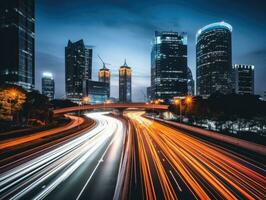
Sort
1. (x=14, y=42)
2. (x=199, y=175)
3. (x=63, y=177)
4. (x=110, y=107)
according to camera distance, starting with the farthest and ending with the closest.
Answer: (x=14, y=42) → (x=110, y=107) → (x=199, y=175) → (x=63, y=177)

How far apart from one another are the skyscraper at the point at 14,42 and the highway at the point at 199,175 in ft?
618

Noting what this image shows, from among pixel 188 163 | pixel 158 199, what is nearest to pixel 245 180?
pixel 188 163

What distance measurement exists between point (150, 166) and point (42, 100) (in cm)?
6152

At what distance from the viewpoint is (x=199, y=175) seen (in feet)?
57.3

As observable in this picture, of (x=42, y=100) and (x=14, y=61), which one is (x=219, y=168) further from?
(x=14, y=61)

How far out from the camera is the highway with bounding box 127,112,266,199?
1397 cm

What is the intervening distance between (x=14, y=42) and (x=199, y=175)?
205088 millimetres

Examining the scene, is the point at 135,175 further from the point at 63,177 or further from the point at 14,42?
the point at 14,42

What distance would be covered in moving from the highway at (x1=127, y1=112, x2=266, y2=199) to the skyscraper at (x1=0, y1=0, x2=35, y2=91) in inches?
7413

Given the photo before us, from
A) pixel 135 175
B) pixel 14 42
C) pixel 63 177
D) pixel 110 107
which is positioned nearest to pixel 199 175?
pixel 135 175

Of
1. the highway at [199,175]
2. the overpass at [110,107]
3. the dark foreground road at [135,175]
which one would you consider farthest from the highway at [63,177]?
the overpass at [110,107]

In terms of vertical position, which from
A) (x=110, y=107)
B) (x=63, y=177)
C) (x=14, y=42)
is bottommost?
(x=63, y=177)

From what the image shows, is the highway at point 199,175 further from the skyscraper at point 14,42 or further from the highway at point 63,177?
the skyscraper at point 14,42

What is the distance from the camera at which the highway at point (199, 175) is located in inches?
550
